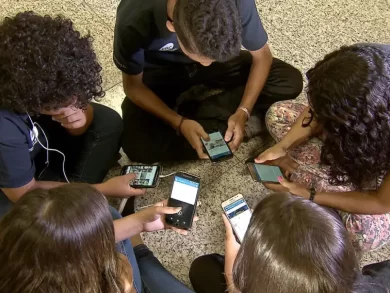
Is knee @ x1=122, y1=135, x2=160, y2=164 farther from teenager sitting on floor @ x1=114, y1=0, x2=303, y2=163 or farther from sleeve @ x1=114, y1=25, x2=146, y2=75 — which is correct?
sleeve @ x1=114, y1=25, x2=146, y2=75

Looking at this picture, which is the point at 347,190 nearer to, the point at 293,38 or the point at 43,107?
the point at 293,38

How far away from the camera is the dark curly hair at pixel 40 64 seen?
37.4 inches

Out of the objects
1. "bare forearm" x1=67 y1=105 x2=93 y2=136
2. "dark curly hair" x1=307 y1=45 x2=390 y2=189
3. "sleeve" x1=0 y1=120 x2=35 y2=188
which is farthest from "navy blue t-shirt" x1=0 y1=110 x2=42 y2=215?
"dark curly hair" x1=307 y1=45 x2=390 y2=189

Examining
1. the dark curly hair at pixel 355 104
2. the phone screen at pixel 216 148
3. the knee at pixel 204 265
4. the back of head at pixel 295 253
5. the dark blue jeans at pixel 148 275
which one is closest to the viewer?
the back of head at pixel 295 253

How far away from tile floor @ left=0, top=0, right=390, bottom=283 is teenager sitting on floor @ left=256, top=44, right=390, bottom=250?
0.17m

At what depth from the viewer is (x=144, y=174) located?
128cm

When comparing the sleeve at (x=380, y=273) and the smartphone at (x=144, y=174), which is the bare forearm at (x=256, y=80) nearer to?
the smartphone at (x=144, y=174)

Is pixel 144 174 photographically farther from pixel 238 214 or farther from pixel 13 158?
pixel 13 158

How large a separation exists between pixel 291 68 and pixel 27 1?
99 centimetres

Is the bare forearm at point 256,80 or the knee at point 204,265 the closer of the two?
the knee at point 204,265

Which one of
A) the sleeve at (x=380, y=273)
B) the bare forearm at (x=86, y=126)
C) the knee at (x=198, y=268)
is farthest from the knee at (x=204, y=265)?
the bare forearm at (x=86, y=126)

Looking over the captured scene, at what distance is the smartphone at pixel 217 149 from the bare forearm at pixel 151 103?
0.11 meters

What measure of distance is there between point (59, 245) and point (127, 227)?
393 mm

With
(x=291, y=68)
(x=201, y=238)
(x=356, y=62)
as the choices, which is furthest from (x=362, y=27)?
(x=201, y=238)
